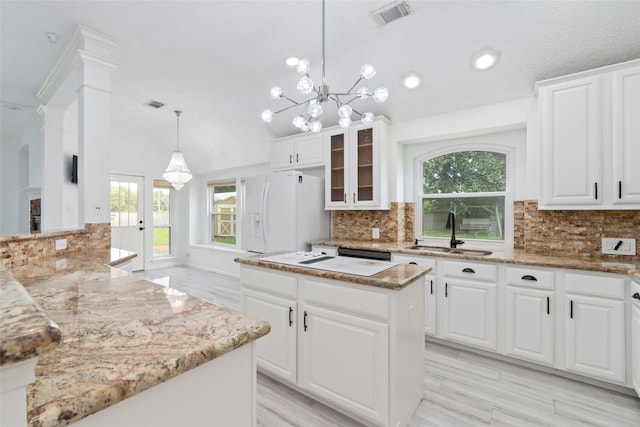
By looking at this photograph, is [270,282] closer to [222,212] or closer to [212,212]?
[222,212]

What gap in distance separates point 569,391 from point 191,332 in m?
2.78

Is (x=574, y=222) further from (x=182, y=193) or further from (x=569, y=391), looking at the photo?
(x=182, y=193)

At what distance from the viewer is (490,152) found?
11.3 ft

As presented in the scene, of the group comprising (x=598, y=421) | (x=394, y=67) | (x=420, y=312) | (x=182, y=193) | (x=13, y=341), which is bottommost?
(x=598, y=421)

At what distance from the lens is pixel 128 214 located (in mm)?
6086

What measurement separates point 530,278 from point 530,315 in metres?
0.30

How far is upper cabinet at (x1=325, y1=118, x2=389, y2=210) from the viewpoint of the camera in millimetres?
3664

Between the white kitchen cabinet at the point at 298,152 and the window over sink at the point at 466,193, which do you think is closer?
the window over sink at the point at 466,193

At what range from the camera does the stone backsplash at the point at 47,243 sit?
1797mm

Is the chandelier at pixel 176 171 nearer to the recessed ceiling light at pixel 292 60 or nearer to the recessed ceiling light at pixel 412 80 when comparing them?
the recessed ceiling light at pixel 292 60

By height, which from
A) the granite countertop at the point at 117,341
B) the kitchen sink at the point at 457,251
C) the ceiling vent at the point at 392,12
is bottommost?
the kitchen sink at the point at 457,251

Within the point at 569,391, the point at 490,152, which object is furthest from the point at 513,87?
the point at 569,391

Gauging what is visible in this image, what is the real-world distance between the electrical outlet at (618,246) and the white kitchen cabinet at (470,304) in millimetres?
1013

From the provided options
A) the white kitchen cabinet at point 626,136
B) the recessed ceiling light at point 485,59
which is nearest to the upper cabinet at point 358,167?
the recessed ceiling light at point 485,59
